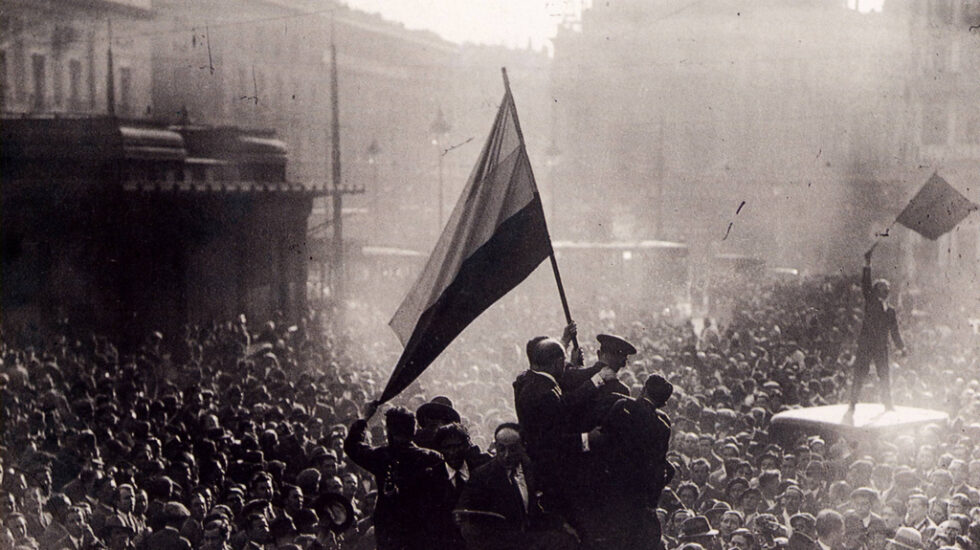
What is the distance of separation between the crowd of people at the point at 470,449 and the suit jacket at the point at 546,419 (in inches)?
0.6

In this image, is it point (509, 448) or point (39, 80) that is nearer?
point (509, 448)

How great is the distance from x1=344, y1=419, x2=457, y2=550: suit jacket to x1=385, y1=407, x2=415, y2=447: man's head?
43 millimetres

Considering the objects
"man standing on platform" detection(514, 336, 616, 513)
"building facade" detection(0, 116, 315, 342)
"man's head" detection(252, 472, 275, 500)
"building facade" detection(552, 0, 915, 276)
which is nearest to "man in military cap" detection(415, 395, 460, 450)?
"man standing on platform" detection(514, 336, 616, 513)

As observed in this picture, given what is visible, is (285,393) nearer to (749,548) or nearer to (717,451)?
(717,451)

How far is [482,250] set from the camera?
769cm

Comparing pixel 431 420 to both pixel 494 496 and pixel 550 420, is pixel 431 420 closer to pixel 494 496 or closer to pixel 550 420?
pixel 550 420

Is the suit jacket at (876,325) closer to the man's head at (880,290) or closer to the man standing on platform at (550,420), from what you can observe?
the man's head at (880,290)

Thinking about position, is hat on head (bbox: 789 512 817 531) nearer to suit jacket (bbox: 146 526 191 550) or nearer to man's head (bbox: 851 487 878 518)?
man's head (bbox: 851 487 878 518)

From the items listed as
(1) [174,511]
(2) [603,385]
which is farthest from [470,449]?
(1) [174,511]

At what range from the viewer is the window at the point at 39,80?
35.0m

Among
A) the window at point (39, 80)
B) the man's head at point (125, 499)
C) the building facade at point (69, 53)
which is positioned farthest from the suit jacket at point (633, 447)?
the window at point (39, 80)

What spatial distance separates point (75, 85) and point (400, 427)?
34740 millimetres

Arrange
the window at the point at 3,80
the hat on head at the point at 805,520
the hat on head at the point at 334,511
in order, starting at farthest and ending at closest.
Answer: the window at the point at 3,80
the hat on head at the point at 805,520
the hat on head at the point at 334,511

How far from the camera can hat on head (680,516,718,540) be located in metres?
9.11
